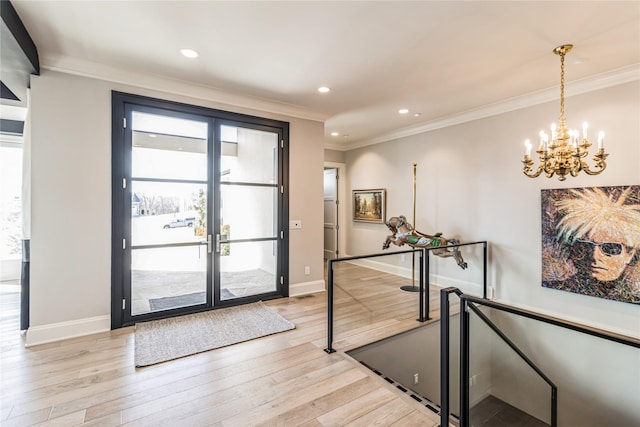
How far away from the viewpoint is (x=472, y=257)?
4598mm

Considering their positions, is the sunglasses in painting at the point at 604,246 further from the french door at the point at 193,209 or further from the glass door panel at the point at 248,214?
the glass door panel at the point at 248,214

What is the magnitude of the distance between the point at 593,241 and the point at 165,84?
540 cm

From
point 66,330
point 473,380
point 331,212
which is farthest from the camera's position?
point 331,212

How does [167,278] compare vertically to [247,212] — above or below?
below

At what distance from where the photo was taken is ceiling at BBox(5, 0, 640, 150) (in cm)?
227

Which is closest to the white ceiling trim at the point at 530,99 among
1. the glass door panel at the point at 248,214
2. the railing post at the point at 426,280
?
the railing post at the point at 426,280

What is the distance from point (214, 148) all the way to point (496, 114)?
4153 mm

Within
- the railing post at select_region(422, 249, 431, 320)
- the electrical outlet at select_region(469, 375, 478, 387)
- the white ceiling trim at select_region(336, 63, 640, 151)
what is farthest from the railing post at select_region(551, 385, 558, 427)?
the white ceiling trim at select_region(336, 63, 640, 151)

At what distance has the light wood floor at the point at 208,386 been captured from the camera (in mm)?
1961

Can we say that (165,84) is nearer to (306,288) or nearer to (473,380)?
(306,288)

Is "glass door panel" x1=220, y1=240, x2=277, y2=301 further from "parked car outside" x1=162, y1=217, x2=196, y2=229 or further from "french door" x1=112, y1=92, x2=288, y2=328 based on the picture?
"parked car outside" x1=162, y1=217, x2=196, y2=229

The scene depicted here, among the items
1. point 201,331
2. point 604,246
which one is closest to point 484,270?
point 604,246

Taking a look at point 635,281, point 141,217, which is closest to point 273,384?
point 141,217

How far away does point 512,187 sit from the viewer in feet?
13.8
